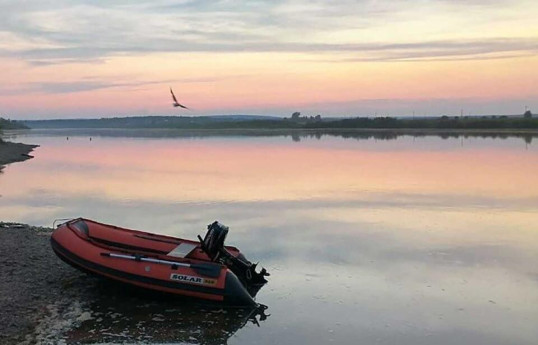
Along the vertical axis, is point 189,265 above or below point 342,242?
above

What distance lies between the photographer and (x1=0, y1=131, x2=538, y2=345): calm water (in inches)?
275

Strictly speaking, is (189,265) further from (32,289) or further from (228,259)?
(32,289)

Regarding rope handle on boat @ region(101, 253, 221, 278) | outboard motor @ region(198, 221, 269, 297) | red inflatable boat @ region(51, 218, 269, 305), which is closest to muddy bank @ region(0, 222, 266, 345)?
red inflatable boat @ region(51, 218, 269, 305)

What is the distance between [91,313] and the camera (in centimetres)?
728

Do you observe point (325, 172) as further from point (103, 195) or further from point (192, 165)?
point (103, 195)

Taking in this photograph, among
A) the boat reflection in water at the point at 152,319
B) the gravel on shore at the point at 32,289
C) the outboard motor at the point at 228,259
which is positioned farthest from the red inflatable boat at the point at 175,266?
the gravel on shore at the point at 32,289

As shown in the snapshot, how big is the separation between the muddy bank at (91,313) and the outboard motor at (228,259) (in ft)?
2.49

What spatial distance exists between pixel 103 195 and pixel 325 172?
31.9ft

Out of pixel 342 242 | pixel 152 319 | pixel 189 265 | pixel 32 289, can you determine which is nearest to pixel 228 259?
pixel 189 265

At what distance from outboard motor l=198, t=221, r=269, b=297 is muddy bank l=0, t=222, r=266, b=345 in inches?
29.9

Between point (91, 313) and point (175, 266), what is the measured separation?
117 centimetres

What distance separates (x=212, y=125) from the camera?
4717 inches

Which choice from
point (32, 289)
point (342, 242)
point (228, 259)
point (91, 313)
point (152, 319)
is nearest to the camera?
point (152, 319)

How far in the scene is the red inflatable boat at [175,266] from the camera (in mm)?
7551
